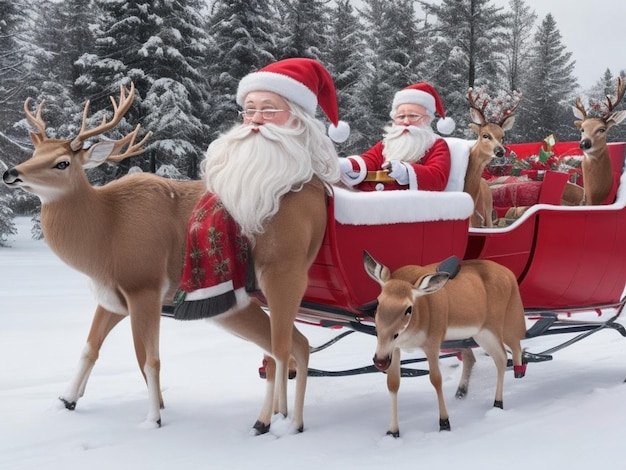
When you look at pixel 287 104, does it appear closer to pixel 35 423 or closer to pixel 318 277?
pixel 318 277

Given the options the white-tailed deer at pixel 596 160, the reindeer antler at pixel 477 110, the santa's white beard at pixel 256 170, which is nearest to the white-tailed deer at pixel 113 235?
the santa's white beard at pixel 256 170

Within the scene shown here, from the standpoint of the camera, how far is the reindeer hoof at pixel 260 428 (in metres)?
3.21

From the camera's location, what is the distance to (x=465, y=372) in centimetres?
424

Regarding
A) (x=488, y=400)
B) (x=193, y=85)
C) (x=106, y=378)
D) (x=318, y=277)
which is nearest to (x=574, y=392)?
(x=488, y=400)

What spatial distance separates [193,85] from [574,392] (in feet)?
45.3

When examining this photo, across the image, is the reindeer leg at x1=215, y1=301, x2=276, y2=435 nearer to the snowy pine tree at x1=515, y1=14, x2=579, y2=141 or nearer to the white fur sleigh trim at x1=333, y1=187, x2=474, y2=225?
the white fur sleigh trim at x1=333, y1=187, x2=474, y2=225

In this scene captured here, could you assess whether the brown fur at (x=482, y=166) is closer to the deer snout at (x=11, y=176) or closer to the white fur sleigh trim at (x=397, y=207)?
the white fur sleigh trim at (x=397, y=207)

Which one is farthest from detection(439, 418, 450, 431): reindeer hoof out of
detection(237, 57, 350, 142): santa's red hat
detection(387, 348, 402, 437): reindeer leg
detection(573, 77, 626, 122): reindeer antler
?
detection(573, 77, 626, 122): reindeer antler

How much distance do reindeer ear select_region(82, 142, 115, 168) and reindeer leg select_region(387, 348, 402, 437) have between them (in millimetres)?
1755

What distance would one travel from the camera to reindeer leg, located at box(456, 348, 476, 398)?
13.7 feet

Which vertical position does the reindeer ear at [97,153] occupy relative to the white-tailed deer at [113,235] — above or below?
above

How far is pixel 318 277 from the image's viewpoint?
11.5ft

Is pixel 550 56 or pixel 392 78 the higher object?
pixel 550 56

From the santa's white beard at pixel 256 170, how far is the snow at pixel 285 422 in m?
1.07
